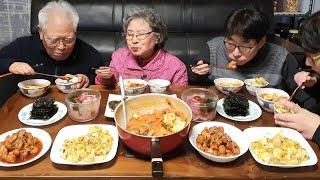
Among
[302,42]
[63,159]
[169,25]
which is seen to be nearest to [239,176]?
[63,159]

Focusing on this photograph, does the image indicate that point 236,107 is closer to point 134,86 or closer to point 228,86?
point 228,86

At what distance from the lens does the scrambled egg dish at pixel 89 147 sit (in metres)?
1.15

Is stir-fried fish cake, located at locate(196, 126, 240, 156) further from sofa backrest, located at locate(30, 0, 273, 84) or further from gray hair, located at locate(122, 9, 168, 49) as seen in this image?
sofa backrest, located at locate(30, 0, 273, 84)

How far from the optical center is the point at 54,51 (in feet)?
6.95

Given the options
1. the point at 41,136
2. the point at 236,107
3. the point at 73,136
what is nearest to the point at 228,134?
the point at 236,107

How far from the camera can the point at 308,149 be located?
123cm

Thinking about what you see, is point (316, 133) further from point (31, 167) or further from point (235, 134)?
point (31, 167)

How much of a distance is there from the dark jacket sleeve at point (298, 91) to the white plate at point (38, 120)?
131 cm

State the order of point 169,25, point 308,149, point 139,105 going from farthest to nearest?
point 169,25, point 139,105, point 308,149

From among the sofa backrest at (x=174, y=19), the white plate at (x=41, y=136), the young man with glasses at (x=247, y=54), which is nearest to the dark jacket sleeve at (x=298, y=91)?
the young man with glasses at (x=247, y=54)

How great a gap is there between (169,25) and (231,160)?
193 cm

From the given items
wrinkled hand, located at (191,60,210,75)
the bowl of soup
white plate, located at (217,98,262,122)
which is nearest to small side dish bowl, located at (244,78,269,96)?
white plate, located at (217,98,262,122)

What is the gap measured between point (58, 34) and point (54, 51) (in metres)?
0.15

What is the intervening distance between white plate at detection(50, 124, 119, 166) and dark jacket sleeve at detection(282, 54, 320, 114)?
3.73 ft
